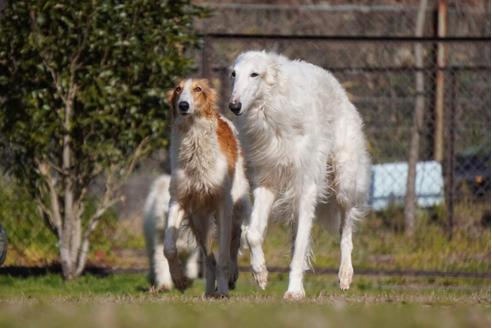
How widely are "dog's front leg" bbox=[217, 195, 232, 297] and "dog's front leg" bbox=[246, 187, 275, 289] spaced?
1.69ft

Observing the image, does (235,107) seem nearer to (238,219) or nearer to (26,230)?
(238,219)

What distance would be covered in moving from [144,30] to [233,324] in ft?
18.1

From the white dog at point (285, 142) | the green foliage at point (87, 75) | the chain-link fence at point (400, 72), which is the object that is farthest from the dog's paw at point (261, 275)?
→ the chain-link fence at point (400, 72)

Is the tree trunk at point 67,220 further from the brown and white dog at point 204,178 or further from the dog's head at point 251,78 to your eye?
the dog's head at point 251,78

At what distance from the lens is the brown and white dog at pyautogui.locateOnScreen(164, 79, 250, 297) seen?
8023 millimetres

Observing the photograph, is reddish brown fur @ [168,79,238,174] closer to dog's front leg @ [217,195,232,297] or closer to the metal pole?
dog's front leg @ [217,195,232,297]

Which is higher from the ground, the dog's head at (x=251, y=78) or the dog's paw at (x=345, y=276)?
the dog's head at (x=251, y=78)

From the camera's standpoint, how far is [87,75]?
9.91 meters

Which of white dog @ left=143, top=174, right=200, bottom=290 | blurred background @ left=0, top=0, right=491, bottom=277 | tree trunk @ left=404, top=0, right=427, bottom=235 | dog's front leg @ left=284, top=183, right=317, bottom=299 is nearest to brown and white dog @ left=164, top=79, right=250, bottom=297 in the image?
dog's front leg @ left=284, top=183, right=317, bottom=299

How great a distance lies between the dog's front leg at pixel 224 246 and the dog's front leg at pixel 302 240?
2.04 feet

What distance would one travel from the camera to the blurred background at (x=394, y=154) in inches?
425

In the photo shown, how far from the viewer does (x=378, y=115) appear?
12.3 m

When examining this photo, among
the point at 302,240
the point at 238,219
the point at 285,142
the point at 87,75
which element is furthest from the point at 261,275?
the point at 87,75

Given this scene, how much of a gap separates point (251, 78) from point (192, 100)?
0.82 meters
